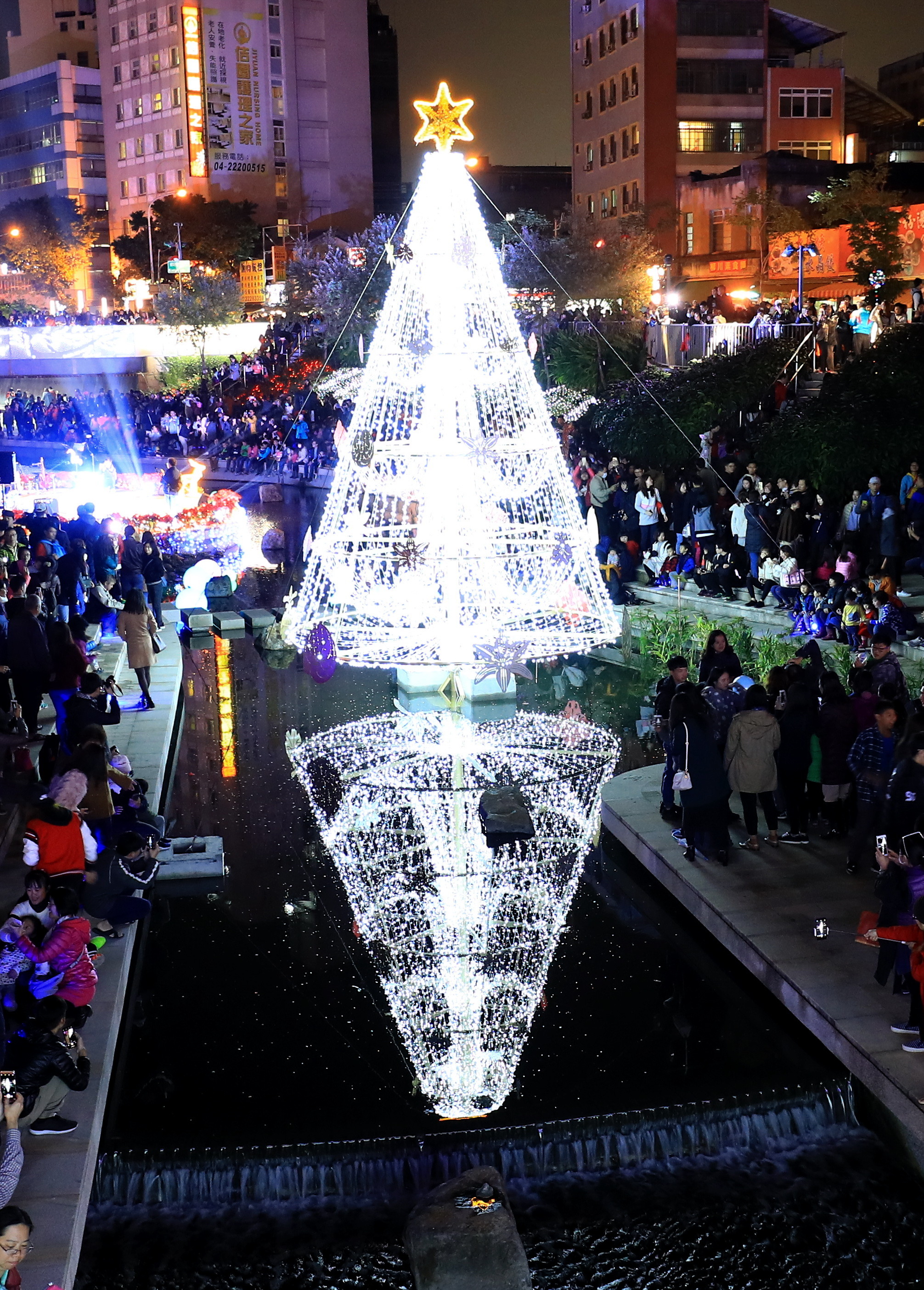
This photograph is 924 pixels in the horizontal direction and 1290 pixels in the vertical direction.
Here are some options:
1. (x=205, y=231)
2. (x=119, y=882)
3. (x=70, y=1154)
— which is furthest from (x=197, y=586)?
(x=205, y=231)

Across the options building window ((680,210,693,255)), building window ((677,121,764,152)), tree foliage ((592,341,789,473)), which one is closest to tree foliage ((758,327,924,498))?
tree foliage ((592,341,789,473))

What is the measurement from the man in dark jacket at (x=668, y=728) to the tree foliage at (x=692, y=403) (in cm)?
1216

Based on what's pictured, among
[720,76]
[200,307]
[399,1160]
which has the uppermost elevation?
[720,76]

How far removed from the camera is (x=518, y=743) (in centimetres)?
1338

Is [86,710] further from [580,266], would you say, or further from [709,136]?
[709,136]

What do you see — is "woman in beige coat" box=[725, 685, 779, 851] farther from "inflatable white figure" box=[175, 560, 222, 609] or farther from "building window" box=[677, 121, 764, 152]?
"building window" box=[677, 121, 764, 152]

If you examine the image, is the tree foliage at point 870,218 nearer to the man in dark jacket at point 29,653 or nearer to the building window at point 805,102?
the building window at point 805,102

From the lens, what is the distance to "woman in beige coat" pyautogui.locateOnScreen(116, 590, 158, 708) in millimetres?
14117

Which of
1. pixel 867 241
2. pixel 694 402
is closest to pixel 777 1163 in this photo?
pixel 694 402

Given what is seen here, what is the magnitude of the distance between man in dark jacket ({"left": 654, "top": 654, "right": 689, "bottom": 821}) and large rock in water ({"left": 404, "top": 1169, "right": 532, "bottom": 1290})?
382 cm

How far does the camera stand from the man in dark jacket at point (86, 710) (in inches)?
424

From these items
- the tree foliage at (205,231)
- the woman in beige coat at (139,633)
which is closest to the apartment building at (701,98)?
the tree foliage at (205,231)

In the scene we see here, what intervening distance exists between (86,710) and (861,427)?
502 inches

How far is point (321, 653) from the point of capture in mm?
15336
